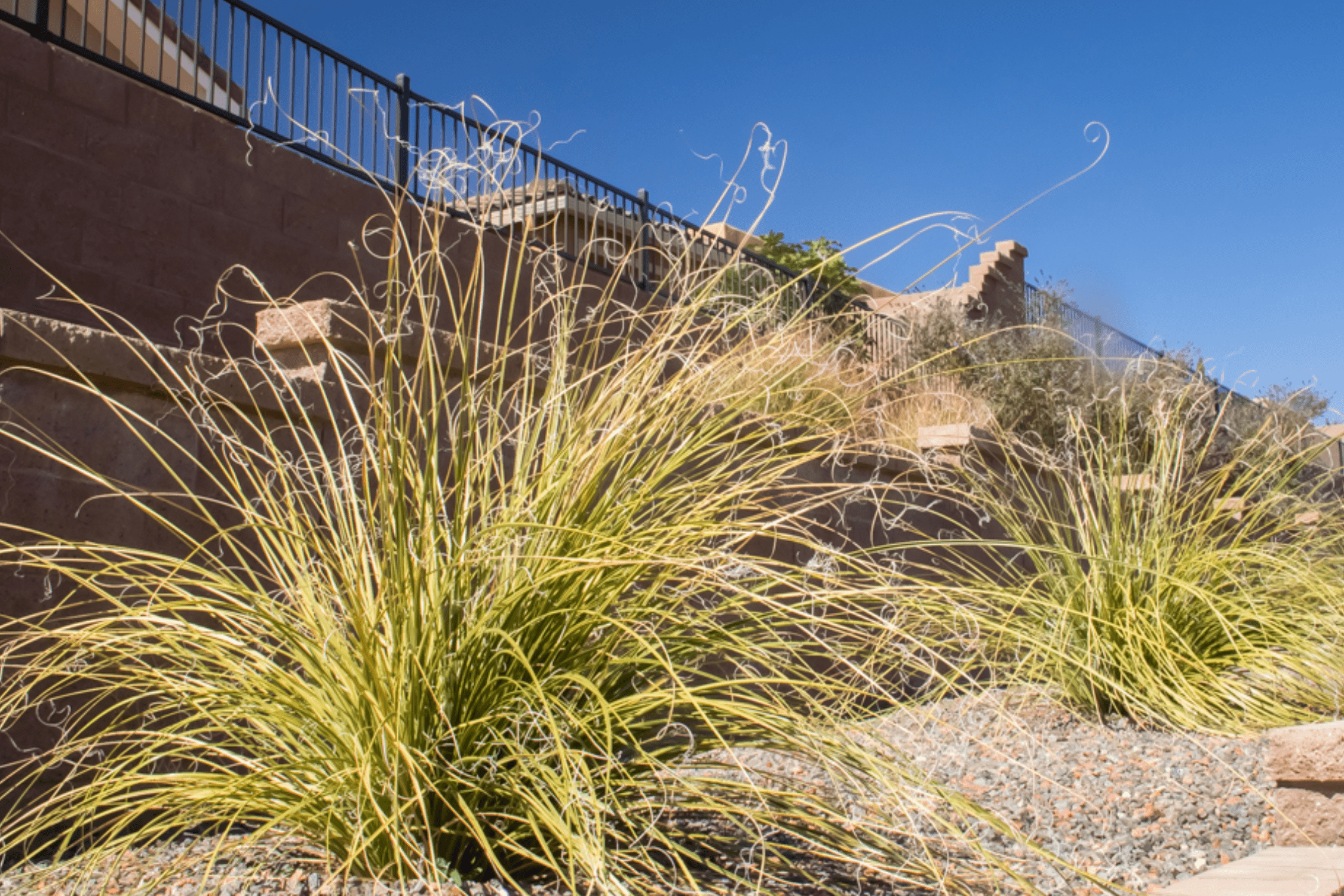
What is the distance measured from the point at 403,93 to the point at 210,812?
210 inches

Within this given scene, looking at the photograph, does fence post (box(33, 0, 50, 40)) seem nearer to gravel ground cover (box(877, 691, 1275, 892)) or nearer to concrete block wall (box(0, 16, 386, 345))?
concrete block wall (box(0, 16, 386, 345))

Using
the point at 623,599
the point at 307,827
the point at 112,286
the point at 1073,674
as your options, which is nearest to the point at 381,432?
the point at 623,599

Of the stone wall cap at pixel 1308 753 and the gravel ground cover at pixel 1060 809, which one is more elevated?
the stone wall cap at pixel 1308 753

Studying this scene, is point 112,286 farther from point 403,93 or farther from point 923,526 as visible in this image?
point 923,526

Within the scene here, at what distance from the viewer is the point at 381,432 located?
1614 millimetres

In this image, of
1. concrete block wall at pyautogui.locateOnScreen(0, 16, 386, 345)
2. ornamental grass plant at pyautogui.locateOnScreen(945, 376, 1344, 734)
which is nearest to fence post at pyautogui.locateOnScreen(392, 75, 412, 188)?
concrete block wall at pyautogui.locateOnScreen(0, 16, 386, 345)

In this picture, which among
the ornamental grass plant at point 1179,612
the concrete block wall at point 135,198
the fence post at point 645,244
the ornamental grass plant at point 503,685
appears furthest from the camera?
the fence post at point 645,244

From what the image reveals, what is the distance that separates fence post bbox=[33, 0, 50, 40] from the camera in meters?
4.48

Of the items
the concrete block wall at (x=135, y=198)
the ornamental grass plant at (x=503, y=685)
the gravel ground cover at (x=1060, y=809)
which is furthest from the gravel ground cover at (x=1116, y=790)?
the concrete block wall at (x=135, y=198)

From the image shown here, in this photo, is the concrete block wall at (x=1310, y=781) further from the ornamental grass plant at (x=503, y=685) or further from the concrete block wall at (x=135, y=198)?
the concrete block wall at (x=135, y=198)

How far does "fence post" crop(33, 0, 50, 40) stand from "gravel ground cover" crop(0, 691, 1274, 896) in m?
4.06

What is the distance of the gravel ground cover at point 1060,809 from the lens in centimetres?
159

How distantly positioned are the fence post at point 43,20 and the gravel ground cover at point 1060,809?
4.06 meters

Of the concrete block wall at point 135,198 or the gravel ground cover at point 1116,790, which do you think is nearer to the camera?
the gravel ground cover at point 1116,790
